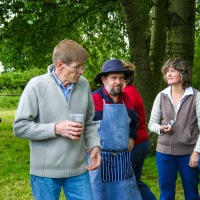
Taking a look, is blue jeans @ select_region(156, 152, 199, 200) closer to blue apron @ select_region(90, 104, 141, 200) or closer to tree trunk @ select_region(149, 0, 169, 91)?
blue apron @ select_region(90, 104, 141, 200)

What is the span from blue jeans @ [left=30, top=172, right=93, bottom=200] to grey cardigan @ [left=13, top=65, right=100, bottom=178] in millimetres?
61

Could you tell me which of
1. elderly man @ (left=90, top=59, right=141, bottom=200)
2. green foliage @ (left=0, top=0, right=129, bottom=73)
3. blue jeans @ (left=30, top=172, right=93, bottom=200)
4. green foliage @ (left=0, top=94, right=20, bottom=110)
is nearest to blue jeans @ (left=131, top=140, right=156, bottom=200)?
elderly man @ (left=90, top=59, right=141, bottom=200)

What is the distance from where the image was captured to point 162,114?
16.6ft

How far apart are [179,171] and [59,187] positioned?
5.82 feet

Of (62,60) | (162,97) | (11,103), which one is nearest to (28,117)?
(62,60)

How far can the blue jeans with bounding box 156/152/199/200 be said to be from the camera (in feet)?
15.9

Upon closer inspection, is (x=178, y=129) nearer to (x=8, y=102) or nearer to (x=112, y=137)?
(x=112, y=137)

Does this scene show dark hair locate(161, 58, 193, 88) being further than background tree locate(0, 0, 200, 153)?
No

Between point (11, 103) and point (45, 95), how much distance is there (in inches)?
955

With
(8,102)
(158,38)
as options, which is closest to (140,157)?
(158,38)

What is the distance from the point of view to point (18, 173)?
7945mm

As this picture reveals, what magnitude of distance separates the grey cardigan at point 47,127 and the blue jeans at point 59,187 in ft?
0.20

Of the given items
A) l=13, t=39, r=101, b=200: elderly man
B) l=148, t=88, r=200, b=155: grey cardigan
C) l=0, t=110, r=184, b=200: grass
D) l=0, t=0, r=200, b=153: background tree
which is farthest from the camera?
l=0, t=0, r=200, b=153: background tree

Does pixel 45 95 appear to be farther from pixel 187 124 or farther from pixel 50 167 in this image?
pixel 187 124
